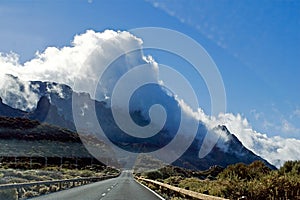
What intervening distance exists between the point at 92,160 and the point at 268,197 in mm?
115297

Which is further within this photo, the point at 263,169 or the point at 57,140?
the point at 57,140

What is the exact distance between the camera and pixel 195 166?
17825 centimetres

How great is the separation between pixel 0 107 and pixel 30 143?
81.0 metres

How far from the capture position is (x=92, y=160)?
128125 millimetres

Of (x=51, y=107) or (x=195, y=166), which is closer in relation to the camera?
(x=195, y=166)

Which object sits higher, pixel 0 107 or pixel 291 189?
pixel 0 107

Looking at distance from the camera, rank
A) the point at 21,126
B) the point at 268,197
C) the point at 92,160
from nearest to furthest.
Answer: the point at 268,197
the point at 21,126
the point at 92,160

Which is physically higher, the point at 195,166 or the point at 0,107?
the point at 0,107

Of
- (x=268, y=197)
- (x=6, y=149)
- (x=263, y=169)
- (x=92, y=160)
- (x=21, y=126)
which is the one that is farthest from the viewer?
(x=92, y=160)

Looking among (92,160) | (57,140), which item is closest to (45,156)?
(57,140)

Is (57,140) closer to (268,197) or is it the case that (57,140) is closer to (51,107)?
(51,107)

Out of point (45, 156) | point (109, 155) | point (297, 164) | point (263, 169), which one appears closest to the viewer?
point (297, 164)

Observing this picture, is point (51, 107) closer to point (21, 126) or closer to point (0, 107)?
point (0, 107)

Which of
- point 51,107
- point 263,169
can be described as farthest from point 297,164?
point 51,107
